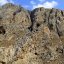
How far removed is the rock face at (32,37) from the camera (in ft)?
109

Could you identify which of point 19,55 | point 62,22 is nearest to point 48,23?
point 62,22

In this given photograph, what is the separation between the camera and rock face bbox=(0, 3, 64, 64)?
3328cm

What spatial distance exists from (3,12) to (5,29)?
490 cm

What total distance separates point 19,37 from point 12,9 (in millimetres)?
8131

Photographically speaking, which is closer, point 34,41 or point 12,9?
point 34,41

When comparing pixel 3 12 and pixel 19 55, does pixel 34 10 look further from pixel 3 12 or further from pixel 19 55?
pixel 19 55

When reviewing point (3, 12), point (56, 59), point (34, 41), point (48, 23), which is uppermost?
point (3, 12)

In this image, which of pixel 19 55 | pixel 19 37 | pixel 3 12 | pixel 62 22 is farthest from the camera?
pixel 3 12

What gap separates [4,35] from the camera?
119 feet

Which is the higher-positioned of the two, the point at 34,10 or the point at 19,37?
the point at 34,10

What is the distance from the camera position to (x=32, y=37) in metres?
34.8

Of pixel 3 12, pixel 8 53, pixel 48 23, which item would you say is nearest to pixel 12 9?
pixel 3 12

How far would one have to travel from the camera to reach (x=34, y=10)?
42.8 metres

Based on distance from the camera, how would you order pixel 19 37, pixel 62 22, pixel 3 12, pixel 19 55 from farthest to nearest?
pixel 3 12
pixel 62 22
pixel 19 37
pixel 19 55
